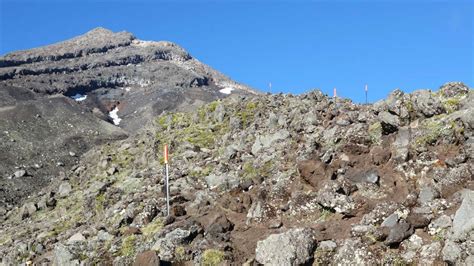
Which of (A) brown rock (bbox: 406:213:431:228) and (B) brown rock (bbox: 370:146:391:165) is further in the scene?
(B) brown rock (bbox: 370:146:391:165)

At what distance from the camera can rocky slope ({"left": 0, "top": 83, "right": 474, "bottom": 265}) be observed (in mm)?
11820

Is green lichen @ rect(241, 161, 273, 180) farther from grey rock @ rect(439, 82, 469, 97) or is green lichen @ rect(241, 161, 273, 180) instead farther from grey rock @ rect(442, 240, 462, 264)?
grey rock @ rect(442, 240, 462, 264)

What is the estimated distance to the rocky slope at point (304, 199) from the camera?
11.8 meters

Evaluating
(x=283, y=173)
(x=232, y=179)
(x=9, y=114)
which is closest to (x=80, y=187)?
(x=232, y=179)

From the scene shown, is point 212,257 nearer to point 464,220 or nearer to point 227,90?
point 464,220

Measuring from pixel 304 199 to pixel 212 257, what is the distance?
3173mm

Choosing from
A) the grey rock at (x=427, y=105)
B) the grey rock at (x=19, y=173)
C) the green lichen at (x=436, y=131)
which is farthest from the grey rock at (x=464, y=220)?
the grey rock at (x=19, y=173)

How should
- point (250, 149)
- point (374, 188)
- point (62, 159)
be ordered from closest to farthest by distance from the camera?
point (374, 188) → point (250, 149) → point (62, 159)

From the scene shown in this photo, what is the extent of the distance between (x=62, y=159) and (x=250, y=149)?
118 feet

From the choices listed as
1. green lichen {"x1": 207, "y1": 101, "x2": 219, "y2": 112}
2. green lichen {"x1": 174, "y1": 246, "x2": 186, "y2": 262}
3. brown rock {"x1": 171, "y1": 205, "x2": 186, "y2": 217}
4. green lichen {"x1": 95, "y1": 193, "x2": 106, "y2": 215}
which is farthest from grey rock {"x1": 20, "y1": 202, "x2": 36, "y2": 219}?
green lichen {"x1": 174, "y1": 246, "x2": 186, "y2": 262}

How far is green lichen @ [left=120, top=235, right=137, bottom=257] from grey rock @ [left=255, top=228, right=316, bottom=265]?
15.3 feet

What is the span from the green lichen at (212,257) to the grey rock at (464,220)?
216 inches

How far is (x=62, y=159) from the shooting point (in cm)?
5312

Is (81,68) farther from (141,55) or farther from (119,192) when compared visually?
(119,192)
